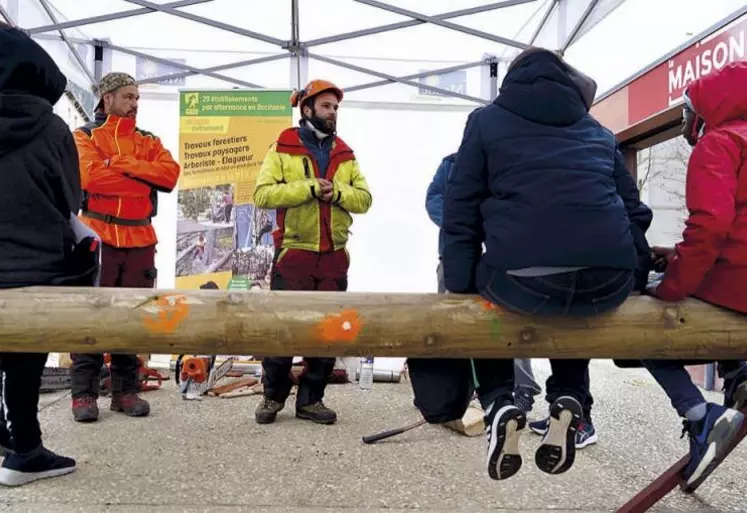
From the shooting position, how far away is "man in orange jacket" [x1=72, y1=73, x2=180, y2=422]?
3395 mm

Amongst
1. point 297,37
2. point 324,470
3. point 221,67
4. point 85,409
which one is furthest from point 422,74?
point 324,470

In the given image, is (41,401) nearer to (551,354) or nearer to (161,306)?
(161,306)

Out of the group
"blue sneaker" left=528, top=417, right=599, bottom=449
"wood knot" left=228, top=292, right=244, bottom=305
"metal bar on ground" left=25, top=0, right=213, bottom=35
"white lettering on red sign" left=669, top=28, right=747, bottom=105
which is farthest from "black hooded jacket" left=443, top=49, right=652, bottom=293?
"metal bar on ground" left=25, top=0, right=213, bottom=35

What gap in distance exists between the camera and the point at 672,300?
6.42ft

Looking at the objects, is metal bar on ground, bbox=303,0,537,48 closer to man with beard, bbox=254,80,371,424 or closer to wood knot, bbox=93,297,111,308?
man with beard, bbox=254,80,371,424

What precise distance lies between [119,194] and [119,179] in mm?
79

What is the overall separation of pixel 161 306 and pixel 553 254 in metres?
1.11

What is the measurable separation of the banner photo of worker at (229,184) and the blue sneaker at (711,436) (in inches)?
153

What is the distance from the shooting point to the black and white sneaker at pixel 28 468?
96.2 inches

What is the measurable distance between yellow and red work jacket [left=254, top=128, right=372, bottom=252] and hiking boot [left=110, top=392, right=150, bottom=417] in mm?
1206

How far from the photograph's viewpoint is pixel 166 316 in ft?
6.14

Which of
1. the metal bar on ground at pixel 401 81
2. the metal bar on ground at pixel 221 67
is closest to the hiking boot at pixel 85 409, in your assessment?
the metal bar on ground at pixel 221 67

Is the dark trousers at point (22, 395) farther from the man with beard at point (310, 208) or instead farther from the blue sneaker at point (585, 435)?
the blue sneaker at point (585, 435)

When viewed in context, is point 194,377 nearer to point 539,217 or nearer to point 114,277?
point 114,277
